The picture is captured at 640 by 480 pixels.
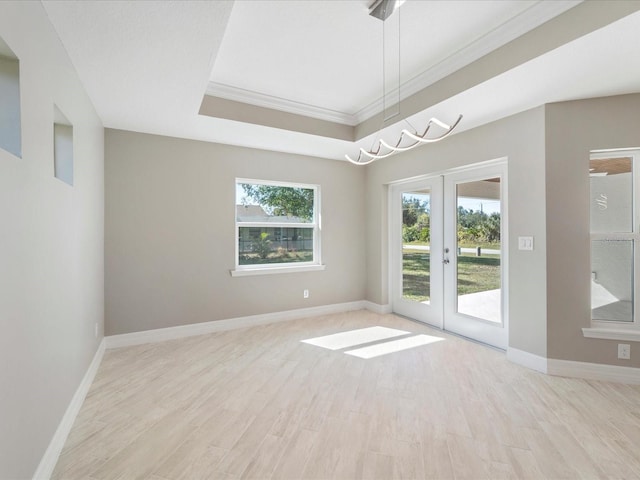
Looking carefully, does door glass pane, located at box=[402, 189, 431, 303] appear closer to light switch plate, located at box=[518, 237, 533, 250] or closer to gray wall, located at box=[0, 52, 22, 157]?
light switch plate, located at box=[518, 237, 533, 250]

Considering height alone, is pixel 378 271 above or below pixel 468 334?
above

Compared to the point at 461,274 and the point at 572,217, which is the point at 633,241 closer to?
the point at 572,217

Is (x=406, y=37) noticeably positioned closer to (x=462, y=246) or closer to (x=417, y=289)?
(x=462, y=246)

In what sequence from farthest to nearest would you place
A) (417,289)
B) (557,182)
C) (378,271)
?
(378,271)
(417,289)
(557,182)

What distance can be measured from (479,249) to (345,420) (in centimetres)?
256

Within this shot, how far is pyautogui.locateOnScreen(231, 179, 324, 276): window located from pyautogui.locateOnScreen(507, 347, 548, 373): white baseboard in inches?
105

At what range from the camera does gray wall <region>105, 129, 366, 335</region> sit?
11.5 ft

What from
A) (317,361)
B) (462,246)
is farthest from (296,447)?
(462,246)

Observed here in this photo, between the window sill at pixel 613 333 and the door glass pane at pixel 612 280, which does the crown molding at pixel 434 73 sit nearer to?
the door glass pane at pixel 612 280

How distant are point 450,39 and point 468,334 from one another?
123 inches

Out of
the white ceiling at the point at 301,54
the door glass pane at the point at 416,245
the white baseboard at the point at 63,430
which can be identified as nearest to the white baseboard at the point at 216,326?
the white baseboard at the point at 63,430

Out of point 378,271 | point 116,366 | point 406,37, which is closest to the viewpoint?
point 406,37

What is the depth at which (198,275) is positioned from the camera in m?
3.94

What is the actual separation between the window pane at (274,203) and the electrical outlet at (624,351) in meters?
3.72
